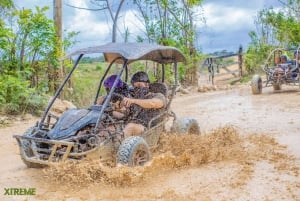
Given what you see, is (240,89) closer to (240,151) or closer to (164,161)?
(240,151)

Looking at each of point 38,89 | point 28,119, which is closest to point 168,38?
point 38,89

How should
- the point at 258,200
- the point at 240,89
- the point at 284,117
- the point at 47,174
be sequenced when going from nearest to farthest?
1. the point at 258,200
2. the point at 47,174
3. the point at 284,117
4. the point at 240,89

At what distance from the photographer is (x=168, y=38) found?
51.7ft

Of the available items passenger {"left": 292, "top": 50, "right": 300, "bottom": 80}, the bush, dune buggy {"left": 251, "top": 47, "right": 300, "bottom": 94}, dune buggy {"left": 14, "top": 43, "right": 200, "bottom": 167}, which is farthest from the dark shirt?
passenger {"left": 292, "top": 50, "right": 300, "bottom": 80}

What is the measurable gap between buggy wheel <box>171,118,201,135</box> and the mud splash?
0.52 ft

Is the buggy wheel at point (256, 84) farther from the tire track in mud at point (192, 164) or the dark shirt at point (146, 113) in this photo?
the dark shirt at point (146, 113)

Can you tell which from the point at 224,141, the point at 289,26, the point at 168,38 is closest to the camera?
the point at 224,141

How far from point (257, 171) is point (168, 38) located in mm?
10456

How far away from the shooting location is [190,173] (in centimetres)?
566

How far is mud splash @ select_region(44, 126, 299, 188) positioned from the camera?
5.17m

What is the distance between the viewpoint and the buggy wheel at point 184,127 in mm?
6844

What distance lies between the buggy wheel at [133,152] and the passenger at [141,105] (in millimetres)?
338

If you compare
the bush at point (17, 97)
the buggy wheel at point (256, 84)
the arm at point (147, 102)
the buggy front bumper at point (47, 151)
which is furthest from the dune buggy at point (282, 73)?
the buggy front bumper at point (47, 151)

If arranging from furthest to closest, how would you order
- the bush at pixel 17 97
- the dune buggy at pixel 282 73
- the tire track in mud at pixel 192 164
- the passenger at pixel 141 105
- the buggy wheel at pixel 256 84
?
the buggy wheel at pixel 256 84, the dune buggy at pixel 282 73, the bush at pixel 17 97, the passenger at pixel 141 105, the tire track in mud at pixel 192 164
